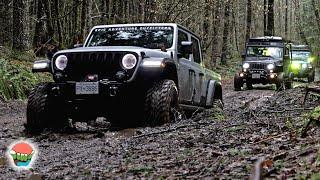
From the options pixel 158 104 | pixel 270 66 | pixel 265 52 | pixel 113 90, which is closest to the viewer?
pixel 113 90

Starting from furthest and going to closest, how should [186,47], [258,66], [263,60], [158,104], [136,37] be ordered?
[263,60] → [258,66] → [136,37] → [186,47] → [158,104]

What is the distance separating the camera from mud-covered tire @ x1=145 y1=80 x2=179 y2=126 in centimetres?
732

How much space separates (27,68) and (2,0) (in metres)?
5.67

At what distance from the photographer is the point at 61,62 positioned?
7.46 m

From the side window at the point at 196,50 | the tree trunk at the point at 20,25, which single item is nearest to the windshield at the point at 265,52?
the tree trunk at the point at 20,25

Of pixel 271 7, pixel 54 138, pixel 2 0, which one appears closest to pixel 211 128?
pixel 54 138

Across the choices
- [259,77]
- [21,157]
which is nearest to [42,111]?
[21,157]

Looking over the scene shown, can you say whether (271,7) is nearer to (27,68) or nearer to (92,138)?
(27,68)

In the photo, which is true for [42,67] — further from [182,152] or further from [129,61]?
[182,152]

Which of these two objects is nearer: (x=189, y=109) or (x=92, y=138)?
(x=92, y=138)

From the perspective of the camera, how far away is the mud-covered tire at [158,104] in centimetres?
732

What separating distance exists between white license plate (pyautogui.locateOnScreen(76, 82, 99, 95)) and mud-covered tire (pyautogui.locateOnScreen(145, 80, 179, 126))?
0.76m

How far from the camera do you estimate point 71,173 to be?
4426 mm

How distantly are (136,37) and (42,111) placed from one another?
2.23 metres
